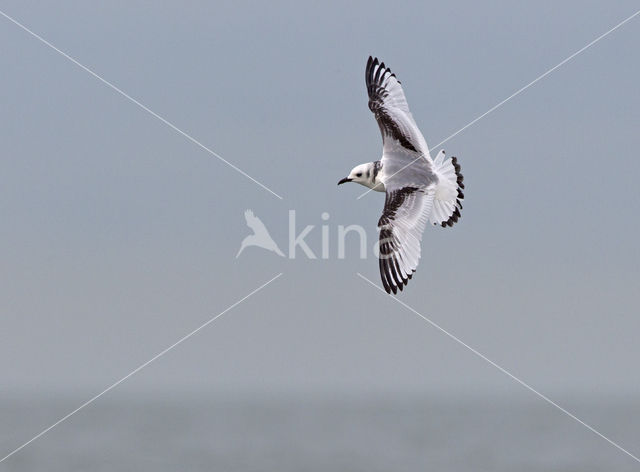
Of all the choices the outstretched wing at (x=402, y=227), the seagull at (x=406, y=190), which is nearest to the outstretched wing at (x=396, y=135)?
the seagull at (x=406, y=190)

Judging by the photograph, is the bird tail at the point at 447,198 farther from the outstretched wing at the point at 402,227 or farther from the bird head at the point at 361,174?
the bird head at the point at 361,174

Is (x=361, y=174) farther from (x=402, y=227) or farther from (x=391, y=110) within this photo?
(x=391, y=110)

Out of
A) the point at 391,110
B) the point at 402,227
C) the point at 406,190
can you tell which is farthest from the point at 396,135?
the point at 402,227

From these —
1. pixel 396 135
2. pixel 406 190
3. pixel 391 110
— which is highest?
pixel 391 110

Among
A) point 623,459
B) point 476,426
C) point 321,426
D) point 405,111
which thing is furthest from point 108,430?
point 405,111

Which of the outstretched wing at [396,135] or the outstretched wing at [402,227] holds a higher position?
the outstretched wing at [396,135]

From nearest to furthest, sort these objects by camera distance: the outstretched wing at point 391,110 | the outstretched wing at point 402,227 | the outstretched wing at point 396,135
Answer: the outstretched wing at point 402,227, the outstretched wing at point 396,135, the outstretched wing at point 391,110

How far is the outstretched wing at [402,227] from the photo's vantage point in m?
14.9

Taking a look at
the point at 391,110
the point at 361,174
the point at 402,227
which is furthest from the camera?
the point at 391,110

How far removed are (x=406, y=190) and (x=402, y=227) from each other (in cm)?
49

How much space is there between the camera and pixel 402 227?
1499 cm

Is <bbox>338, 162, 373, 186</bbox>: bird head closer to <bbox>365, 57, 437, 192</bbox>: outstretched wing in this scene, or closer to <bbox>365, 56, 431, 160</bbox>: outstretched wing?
<bbox>365, 57, 437, 192</bbox>: outstretched wing

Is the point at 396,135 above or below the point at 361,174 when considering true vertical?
above

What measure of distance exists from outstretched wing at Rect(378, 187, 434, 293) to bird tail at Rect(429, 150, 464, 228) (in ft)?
0.70
